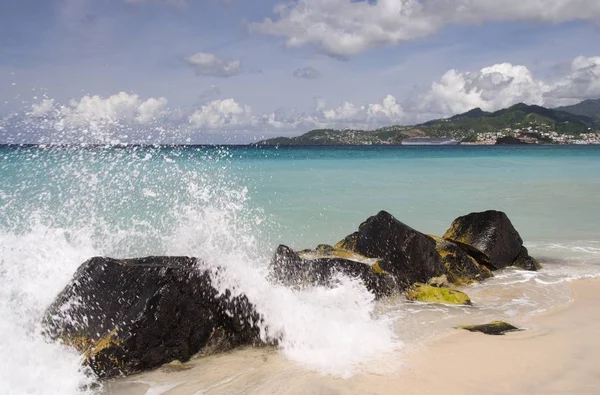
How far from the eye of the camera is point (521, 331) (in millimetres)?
6695

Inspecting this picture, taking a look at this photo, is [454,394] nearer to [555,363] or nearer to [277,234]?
[555,363]

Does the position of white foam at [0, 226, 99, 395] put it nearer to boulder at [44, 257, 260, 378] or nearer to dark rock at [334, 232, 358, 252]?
boulder at [44, 257, 260, 378]

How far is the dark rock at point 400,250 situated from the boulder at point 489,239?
5.87 ft

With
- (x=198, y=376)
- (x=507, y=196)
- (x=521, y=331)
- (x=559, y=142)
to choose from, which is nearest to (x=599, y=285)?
(x=521, y=331)

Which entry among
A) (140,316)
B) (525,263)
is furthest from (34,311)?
(525,263)

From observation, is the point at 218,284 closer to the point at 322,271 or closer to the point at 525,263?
the point at 322,271

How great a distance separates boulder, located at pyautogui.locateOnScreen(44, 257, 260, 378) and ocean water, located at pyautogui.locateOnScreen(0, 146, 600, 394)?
260 millimetres

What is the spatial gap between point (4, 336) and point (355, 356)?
4.25m

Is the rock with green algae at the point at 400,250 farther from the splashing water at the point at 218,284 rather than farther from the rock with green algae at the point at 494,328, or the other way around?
the rock with green algae at the point at 494,328

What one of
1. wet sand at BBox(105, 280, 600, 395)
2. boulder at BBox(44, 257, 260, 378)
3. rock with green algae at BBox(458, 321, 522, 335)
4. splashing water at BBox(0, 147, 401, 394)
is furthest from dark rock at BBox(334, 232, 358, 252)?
boulder at BBox(44, 257, 260, 378)

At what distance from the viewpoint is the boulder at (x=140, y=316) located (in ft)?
Answer: 18.5

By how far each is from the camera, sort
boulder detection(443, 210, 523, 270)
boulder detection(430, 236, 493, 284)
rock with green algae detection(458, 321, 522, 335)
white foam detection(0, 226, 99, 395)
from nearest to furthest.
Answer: white foam detection(0, 226, 99, 395) < rock with green algae detection(458, 321, 522, 335) < boulder detection(430, 236, 493, 284) < boulder detection(443, 210, 523, 270)

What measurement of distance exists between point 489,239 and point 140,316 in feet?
26.8

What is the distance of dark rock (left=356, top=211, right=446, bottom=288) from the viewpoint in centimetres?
907
